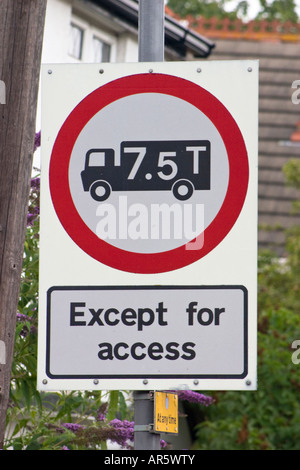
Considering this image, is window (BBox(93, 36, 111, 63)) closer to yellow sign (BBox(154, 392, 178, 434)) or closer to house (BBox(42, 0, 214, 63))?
house (BBox(42, 0, 214, 63))

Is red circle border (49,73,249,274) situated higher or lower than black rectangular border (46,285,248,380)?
higher

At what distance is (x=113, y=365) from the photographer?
8.80 ft

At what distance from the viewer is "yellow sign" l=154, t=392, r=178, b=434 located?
2721 mm

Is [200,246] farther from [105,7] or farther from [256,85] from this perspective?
[105,7]

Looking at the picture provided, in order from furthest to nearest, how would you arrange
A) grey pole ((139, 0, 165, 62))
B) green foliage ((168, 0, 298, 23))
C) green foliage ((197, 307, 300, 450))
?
green foliage ((168, 0, 298, 23)), green foliage ((197, 307, 300, 450)), grey pole ((139, 0, 165, 62))

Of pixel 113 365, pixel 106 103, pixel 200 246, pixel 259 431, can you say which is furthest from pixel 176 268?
pixel 259 431

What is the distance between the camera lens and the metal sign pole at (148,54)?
2703mm

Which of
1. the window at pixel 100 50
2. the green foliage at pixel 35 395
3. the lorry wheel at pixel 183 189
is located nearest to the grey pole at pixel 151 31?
the lorry wheel at pixel 183 189

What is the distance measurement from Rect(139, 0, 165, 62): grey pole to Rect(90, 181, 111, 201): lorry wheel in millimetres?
464

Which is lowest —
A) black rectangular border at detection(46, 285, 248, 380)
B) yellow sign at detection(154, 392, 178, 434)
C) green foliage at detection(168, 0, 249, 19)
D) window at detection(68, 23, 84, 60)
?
yellow sign at detection(154, 392, 178, 434)

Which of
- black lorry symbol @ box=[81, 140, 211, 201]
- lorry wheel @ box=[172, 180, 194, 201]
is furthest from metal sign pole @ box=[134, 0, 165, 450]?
lorry wheel @ box=[172, 180, 194, 201]

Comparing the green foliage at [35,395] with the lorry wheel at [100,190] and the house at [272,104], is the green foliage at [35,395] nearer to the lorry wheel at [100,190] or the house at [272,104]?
the lorry wheel at [100,190]

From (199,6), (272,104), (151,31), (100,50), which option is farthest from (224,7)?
(151,31)

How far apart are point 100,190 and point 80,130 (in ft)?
0.64
